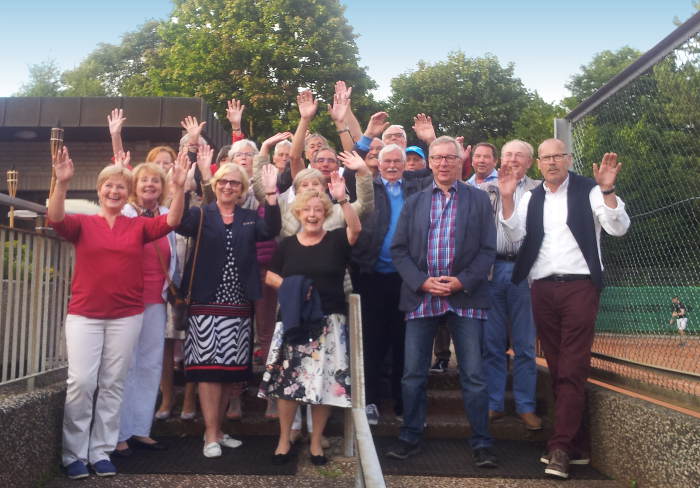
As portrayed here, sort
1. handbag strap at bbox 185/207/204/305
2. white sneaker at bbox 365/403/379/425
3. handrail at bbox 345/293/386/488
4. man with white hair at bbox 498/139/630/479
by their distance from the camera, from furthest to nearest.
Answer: white sneaker at bbox 365/403/379/425 < handbag strap at bbox 185/207/204/305 < man with white hair at bbox 498/139/630/479 < handrail at bbox 345/293/386/488

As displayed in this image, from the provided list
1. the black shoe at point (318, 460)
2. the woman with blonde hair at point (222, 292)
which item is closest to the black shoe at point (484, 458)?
the black shoe at point (318, 460)

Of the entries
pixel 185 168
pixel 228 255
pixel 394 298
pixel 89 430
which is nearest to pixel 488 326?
pixel 394 298

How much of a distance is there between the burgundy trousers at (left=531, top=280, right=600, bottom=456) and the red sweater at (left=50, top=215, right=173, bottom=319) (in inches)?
97.6

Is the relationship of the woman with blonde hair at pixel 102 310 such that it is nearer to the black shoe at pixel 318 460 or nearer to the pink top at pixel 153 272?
the pink top at pixel 153 272

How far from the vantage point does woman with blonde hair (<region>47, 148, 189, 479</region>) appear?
4.04m

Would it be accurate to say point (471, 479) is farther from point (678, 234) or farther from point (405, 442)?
point (678, 234)

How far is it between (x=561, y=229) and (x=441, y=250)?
0.77 m

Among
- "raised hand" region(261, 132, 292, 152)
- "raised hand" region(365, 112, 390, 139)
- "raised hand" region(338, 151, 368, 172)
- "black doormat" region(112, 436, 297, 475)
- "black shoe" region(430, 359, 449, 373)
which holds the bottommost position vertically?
"black doormat" region(112, 436, 297, 475)

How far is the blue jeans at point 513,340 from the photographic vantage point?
501 cm

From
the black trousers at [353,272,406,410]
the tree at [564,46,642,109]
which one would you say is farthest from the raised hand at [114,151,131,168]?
the tree at [564,46,642,109]

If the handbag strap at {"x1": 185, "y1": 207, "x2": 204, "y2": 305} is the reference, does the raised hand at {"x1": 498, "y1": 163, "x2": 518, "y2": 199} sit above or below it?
above

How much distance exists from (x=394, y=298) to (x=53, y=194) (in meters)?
2.42

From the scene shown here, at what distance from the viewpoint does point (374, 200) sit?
5.14 meters

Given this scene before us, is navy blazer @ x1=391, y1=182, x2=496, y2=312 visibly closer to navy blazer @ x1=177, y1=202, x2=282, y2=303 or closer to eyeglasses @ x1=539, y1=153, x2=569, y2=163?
eyeglasses @ x1=539, y1=153, x2=569, y2=163
